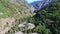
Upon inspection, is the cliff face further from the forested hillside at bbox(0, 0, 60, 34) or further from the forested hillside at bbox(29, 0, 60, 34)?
the forested hillside at bbox(29, 0, 60, 34)

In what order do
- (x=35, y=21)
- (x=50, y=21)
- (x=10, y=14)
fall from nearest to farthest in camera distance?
(x=50, y=21), (x=35, y=21), (x=10, y=14)

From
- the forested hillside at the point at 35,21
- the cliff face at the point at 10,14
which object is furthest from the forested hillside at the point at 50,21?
the cliff face at the point at 10,14

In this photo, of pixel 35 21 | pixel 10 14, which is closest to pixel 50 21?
pixel 35 21

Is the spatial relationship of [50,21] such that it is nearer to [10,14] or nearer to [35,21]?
[35,21]

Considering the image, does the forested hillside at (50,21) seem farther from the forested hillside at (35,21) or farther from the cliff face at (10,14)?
the cliff face at (10,14)

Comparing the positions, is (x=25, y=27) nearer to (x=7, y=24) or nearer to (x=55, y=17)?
(x=55, y=17)

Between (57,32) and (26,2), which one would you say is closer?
(57,32)

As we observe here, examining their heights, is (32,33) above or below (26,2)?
below

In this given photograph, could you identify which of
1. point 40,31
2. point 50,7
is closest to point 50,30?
point 40,31

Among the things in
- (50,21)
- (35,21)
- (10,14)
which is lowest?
(35,21)

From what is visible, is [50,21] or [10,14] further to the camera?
[10,14]
